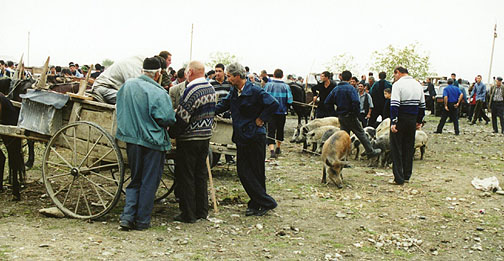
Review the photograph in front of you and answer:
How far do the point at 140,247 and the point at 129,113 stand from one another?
1.51 m

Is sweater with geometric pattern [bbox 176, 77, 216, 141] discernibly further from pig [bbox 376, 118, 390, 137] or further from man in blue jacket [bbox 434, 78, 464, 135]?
man in blue jacket [bbox 434, 78, 464, 135]

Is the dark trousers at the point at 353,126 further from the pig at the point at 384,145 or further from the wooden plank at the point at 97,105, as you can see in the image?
the wooden plank at the point at 97,105

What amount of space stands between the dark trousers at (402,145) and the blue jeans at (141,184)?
4.89 metres

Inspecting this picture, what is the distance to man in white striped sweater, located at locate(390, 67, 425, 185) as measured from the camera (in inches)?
349

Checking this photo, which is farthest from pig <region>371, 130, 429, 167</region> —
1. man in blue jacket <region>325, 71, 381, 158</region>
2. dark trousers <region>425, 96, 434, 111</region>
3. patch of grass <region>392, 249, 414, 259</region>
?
dark trousers <region>425, 96, 434, 111</region>

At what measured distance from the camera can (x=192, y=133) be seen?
245 inches

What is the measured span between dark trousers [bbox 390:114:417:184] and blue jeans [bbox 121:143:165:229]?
4.89 meters

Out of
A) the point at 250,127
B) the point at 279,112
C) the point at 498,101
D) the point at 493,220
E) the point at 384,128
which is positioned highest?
the point at 498,101

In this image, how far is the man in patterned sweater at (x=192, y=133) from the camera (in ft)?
20.1

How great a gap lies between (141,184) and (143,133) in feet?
2.08

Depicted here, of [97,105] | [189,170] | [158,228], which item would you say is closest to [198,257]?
[158,228]

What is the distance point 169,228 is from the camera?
6.00 metres

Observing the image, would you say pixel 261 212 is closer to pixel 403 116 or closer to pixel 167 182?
pixel 167 182

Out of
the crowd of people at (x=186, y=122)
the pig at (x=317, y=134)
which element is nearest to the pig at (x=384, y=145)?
the pig at (x=317, y=134)
